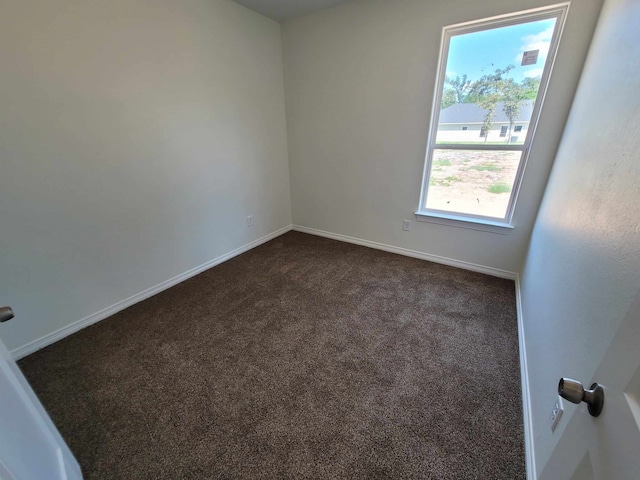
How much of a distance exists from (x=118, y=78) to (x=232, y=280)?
1.83m

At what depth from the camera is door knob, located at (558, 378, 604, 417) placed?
0.46m

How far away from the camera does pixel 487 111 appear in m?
2.35

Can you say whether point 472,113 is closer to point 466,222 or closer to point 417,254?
point 466,222

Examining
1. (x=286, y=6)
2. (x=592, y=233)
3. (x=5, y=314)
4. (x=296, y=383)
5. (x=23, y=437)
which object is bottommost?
(x=296, y=383)

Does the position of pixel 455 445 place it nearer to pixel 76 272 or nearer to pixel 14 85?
pixel 76 272

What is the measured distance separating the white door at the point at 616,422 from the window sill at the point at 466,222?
2332 mm

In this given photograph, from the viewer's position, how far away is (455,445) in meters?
1.24

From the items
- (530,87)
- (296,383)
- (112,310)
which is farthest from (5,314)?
(530,87)

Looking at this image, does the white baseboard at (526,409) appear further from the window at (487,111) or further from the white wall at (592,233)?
the window at (487,111)

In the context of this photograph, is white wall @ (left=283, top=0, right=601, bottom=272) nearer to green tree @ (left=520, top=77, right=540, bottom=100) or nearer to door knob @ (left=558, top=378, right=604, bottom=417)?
green tree @ (left=520, top=77, right=540, bottom=100)

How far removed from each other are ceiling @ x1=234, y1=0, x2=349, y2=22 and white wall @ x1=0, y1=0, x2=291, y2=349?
0.36 ft

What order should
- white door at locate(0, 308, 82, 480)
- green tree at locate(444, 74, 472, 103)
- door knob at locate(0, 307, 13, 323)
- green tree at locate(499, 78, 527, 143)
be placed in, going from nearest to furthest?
1. white door at locate(0, 308, 82, 480)
2. door knob at locate(0, 307, 13, 323)
3. green tree at locate(499, 78, 527, 143)
4. green tree at locate(444, 74, 472, 103)

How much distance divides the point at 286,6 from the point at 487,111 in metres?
2.19

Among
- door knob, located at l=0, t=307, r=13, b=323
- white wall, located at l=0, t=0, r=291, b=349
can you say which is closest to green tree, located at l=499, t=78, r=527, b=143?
white wall, located at l=0, t=0, r=291, b=349
